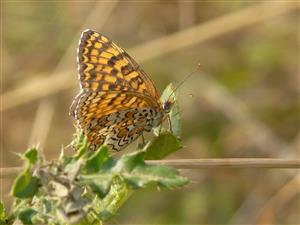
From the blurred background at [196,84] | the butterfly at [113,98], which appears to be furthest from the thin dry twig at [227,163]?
the blurred background at [196,84]

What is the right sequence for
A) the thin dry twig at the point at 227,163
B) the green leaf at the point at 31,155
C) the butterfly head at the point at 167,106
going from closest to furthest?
the green leaf at the point at 31,155
the thin dry twig at the point at 227,163
the butterfly head at the point at 167,106

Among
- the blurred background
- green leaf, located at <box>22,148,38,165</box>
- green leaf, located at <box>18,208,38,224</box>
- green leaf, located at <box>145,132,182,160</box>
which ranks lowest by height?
the blurred background

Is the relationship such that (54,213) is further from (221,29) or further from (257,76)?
(257,76)

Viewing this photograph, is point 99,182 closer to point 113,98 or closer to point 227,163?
point 227,163

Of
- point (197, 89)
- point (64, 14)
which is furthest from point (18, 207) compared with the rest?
point (64, 14)

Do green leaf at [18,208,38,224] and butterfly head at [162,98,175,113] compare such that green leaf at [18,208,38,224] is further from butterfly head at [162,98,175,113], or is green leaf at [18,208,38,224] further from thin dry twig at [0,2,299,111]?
thin dry twig at [0,2,299,111]

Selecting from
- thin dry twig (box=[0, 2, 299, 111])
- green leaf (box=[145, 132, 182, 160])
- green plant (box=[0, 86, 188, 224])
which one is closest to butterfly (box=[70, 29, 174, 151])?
green leaf (box=[145, 132, 182, 160])

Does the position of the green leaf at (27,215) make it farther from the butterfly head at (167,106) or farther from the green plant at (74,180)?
the butterfly head at (167,106)
